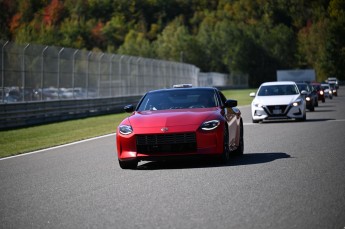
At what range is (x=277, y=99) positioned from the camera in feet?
88.4

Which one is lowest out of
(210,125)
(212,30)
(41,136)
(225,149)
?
(41,136)

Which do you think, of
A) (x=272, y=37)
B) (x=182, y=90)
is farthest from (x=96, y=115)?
(x=272, y=37)

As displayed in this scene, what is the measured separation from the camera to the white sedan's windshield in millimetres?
27875

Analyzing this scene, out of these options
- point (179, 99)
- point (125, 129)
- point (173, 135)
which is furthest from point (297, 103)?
point (173, 135)

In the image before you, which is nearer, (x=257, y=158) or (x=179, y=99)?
(x=257, y=158)

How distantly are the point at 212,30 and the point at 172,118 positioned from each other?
521ft

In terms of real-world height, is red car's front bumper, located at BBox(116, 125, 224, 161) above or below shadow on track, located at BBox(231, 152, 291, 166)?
above

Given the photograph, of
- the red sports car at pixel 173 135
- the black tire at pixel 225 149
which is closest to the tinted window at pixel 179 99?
the red sports car at pixel 173 135

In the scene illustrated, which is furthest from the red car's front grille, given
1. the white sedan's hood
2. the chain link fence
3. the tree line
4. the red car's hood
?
the tree line

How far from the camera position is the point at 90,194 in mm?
9758

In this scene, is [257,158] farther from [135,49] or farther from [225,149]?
[135,49]

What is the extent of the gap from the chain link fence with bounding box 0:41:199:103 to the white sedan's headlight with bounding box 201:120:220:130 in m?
17.3

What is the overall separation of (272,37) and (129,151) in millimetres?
150487

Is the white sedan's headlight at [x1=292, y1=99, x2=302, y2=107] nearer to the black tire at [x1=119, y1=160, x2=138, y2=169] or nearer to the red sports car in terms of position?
the red sports car
